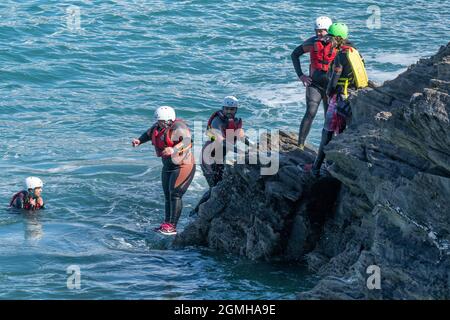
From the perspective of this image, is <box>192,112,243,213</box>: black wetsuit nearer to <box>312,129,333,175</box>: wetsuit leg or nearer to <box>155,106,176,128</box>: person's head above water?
<box>155,106,176,128</box>: person's head above water

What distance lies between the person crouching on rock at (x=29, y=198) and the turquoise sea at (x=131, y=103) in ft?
0.92

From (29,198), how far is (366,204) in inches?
348

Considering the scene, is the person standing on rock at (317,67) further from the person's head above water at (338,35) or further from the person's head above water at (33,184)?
the person's head above water at (33,184)

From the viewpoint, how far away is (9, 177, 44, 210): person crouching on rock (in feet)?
66.6

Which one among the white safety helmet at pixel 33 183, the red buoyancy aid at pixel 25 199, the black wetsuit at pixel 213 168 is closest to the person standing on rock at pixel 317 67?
the black wetsuit at pixel 213 168

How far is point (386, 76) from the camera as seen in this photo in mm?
30656

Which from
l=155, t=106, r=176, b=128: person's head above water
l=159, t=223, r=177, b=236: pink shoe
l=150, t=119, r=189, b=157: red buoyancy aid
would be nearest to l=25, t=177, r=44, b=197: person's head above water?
l=159, t=223, r=177, b=236: pink shoe

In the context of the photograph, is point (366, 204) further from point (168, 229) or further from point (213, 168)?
point (168, 229)

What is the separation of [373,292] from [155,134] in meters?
7.44

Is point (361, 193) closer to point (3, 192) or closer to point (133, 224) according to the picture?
point (133, 224)

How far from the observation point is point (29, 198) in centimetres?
2042

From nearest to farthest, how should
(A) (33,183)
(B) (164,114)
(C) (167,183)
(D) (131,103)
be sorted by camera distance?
(B) (164,114), (C) (167,183), (A) (33,183), (D) (131,103)

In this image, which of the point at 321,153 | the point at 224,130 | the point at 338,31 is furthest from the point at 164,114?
the point at 338,31

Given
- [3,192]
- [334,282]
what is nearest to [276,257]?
[334,282]
